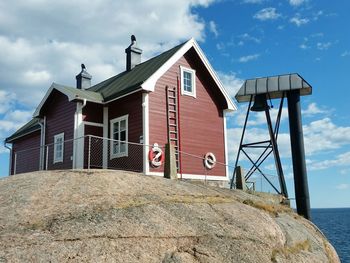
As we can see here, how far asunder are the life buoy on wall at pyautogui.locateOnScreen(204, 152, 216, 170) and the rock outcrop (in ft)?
27.3

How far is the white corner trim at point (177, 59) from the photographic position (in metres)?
18.8

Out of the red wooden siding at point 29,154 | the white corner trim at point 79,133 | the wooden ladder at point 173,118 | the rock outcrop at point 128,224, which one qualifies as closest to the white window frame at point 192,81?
the wooden ladder at point 173,118

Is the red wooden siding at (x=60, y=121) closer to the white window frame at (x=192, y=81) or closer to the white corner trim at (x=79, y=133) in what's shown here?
the white corner trim at (x=79, y=133)

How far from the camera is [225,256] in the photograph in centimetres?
908

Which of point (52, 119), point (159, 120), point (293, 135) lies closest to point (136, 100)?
point (159, 120)

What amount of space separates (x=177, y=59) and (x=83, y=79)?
9.23m

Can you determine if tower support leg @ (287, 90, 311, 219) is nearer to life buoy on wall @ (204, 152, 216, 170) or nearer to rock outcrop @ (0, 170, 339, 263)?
life buoy on wall @ (204, 152, 216, 170)

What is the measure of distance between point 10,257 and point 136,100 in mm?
12328

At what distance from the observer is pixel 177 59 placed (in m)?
20.9

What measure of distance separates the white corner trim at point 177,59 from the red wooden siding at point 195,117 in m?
0.25

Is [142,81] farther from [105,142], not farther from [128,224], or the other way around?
[128,224]

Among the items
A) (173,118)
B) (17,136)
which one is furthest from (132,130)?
(17,136)

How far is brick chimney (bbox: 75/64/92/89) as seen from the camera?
27656 millimetres

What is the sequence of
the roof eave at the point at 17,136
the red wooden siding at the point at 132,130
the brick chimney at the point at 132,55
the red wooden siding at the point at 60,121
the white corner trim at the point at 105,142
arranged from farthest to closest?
the roof eave at the point at 17,136
the brick chimney at the point at 132,55
the red wooden siding at the point at 60,121
the white corner trim at the point at 105,142
the red wooden siding at the point at 132,130
